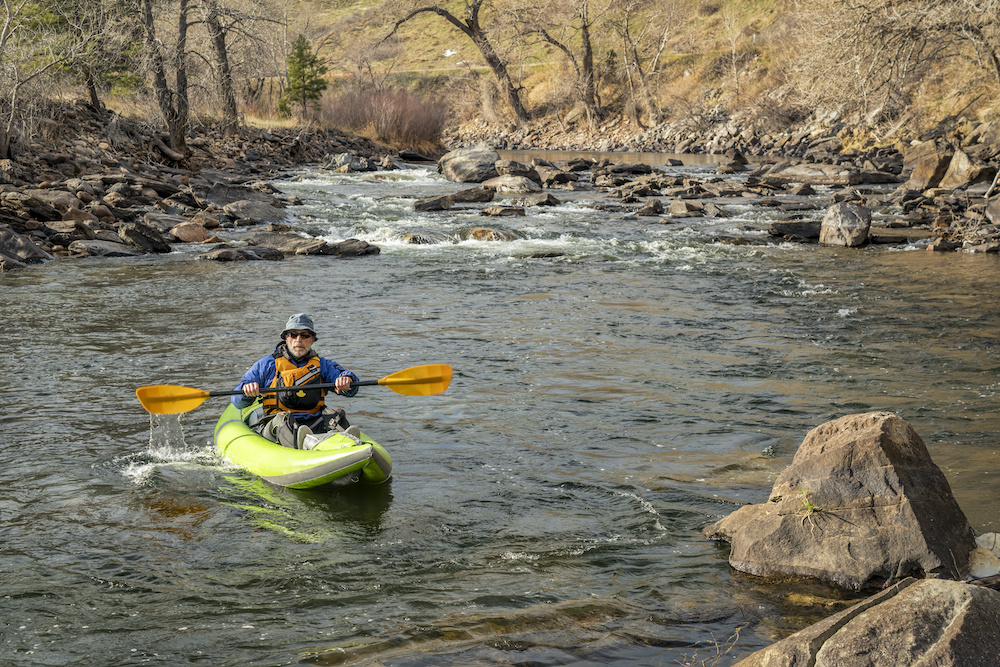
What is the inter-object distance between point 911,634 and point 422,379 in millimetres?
3701

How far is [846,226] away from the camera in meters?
13.5

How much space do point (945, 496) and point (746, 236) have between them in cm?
1101

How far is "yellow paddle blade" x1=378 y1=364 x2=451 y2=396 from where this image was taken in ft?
18.6

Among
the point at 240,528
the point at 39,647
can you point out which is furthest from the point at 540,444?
the point at 39,647

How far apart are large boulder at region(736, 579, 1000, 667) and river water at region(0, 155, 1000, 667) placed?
29.2 inches

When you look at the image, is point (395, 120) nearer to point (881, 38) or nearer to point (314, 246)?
point (881, 38)

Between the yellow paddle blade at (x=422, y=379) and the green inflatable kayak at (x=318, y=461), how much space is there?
0.61 m

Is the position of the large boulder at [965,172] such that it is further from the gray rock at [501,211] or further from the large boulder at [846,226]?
the gray rock at [501,211]

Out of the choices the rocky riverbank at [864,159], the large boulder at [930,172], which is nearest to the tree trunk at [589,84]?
the rocky riverbank at [864,159]

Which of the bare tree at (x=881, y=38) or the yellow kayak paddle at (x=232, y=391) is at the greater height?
the bare tree at (x=881, y=38)

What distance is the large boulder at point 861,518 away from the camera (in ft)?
11.8

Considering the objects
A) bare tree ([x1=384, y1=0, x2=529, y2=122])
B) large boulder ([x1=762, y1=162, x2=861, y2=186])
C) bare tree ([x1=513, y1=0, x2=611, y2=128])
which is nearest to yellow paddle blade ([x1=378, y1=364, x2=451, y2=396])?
large boulder ([x1=762, y1=162, x2=861, y2=186])

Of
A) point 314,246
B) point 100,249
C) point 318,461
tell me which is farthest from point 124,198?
point 318,461

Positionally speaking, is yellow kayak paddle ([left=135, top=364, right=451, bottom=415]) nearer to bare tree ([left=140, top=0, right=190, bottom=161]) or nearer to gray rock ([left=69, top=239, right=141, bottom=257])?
gray rock ([left=69, top=239, right=141, bottom=257])
